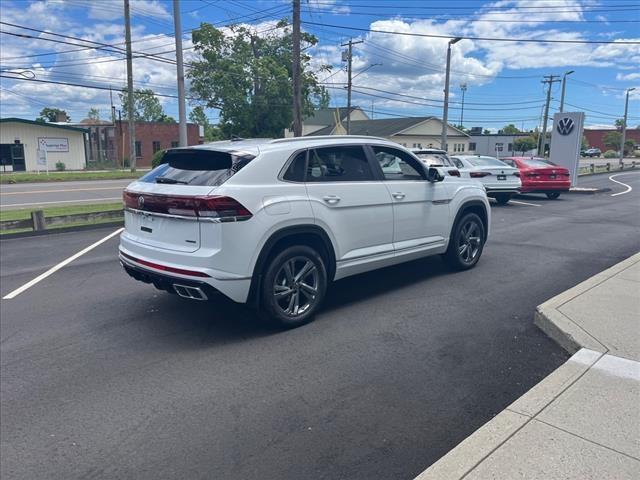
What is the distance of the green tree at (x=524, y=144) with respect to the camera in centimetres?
7888

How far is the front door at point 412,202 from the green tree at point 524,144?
257 feet

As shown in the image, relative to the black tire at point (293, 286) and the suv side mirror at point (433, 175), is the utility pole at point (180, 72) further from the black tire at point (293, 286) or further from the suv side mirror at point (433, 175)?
the black tire at point (293, 286)

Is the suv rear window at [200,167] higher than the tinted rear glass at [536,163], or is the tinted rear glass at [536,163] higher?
the suv rear window at [200,167]

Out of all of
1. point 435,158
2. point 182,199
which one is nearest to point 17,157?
point 435,158

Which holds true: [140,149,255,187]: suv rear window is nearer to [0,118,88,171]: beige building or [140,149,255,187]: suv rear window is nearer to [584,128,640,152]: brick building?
[0,118,88,171]: beige building

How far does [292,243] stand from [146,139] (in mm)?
53426

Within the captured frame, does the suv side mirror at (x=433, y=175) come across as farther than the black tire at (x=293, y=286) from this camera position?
Yes

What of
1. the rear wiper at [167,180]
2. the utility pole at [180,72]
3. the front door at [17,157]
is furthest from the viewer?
the front door at [17,157]

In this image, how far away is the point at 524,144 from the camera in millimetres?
78625

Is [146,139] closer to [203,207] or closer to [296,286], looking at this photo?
[296,286]

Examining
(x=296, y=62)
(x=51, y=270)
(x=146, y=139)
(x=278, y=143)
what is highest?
(x=296, y=62)

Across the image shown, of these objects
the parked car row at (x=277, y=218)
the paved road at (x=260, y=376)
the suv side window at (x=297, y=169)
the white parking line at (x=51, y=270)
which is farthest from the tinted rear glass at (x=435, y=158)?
the suv side window at (x=297, y=169)

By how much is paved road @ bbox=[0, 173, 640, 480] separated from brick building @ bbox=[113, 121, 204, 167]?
164 ft

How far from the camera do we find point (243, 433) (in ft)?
10.4
